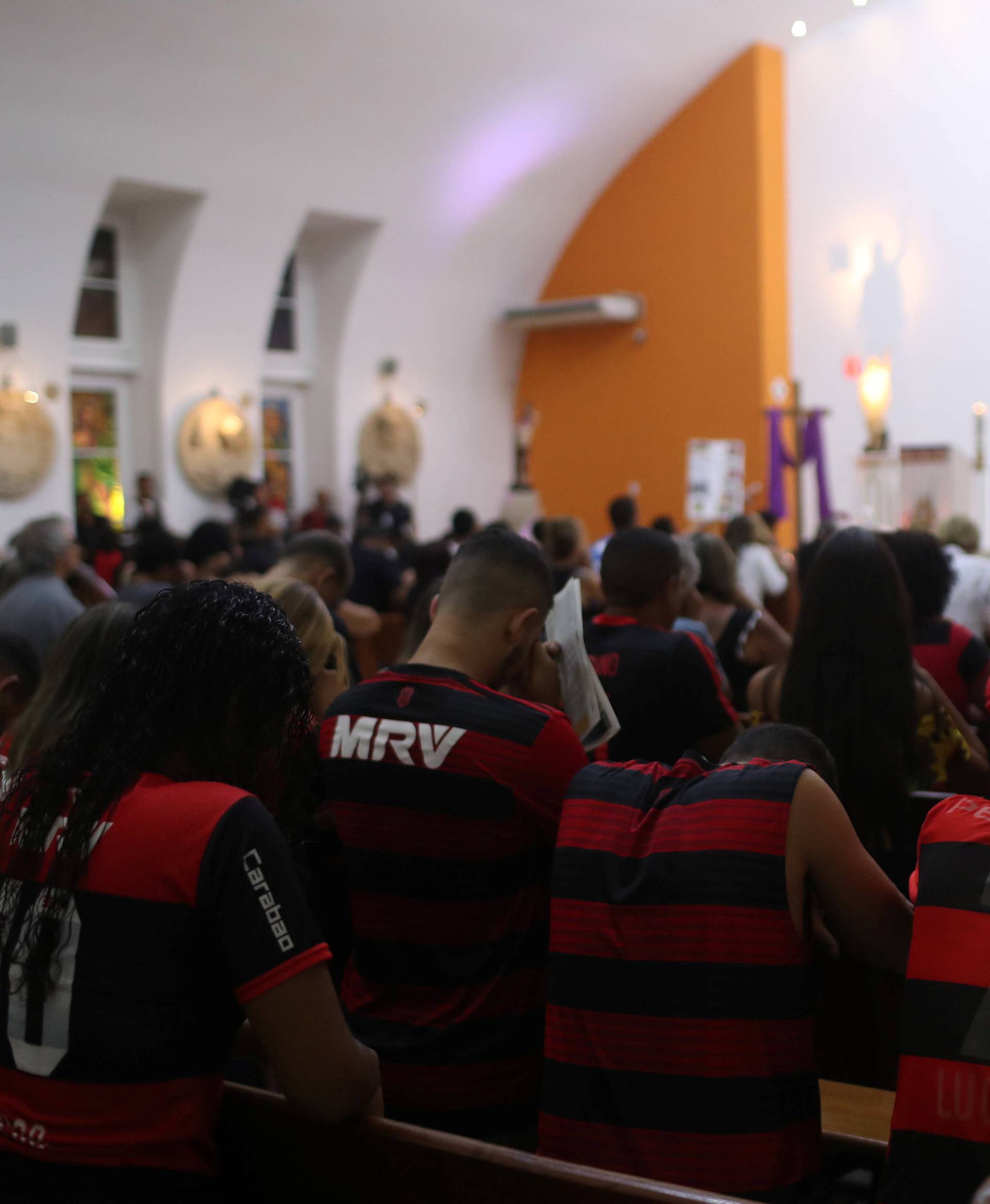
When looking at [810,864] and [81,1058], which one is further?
[810,864]

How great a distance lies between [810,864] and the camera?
159 centimetres

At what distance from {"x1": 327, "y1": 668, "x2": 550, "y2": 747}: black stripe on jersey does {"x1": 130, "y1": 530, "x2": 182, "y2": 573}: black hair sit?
11.5 ft

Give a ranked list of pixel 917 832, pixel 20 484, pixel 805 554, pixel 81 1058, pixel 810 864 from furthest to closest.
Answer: pixel 20 484, pixel 805 554, pixel 917 832, pixel 810 864, pixel 81 1058

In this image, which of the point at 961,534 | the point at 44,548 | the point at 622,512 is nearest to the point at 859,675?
the point at 44,548

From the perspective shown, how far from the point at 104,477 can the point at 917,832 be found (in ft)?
37.3

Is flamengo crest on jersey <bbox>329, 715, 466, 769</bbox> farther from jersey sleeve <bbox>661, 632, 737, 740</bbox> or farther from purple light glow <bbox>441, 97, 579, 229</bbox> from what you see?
purple light glow <bbox>441, 97, 579, 229</bbox>

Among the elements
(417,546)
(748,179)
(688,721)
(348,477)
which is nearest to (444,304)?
(348,477)

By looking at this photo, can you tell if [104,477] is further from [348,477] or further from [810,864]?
[810,864]

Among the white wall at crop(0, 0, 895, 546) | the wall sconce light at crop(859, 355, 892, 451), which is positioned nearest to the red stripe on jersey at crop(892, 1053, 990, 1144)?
the white wall at crop(0, 0, 895, 546)

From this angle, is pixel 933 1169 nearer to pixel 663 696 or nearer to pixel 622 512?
pixel 663 696

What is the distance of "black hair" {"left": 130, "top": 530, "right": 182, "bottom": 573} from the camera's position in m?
5.38

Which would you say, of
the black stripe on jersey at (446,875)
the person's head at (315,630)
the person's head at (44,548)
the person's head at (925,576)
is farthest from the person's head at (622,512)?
the black stripe on jersey at (446,875)

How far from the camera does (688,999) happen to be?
1600mm

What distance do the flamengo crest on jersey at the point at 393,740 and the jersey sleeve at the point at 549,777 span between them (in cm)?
11
